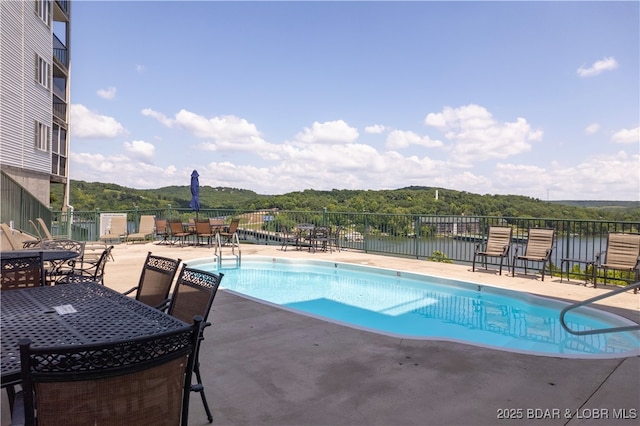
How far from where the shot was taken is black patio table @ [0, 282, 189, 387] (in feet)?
5.12

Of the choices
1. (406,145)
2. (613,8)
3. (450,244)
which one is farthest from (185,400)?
(406,145)

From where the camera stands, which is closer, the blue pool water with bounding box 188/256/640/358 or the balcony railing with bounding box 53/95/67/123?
the blue pool water with bounding box 188/256/640/358

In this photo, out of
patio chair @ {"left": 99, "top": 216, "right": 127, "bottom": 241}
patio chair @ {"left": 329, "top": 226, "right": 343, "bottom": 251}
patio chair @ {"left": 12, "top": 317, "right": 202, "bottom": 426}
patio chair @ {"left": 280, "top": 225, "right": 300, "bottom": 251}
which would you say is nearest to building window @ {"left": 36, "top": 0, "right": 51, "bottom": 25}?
patio chair @ {"left": 99, "top": 216, "right": 127, "bottom": 241}

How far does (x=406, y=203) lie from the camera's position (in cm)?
1217

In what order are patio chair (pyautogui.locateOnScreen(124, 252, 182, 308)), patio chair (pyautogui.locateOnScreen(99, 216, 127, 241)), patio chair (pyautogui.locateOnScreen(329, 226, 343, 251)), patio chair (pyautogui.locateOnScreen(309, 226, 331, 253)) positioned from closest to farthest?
patio chair (pyautogui.locateOnScreen(124, 252, 182, 308))
patio chair (pyautogui.locateOnScreen(309, 226, 331, 253))
patio chair (pyautogui.locateOnScreen(329, 226, 343, 251))
patio chair (pyautogui.locateOnScreen(99, 216, 127, 241))

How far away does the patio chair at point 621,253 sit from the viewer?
6.30 meters

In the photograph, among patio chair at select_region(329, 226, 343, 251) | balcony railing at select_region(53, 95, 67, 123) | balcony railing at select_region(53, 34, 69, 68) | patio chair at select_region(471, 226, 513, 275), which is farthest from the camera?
balcony railing at select_region(53, 95, 67, 123)

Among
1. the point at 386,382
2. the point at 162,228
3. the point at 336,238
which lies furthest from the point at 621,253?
the point at 162,228

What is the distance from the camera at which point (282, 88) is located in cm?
1692

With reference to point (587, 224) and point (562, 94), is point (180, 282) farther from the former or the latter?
point (562, 94)

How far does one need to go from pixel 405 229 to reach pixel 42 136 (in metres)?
14.7

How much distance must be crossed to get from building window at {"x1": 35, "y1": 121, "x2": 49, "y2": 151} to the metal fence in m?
3.50

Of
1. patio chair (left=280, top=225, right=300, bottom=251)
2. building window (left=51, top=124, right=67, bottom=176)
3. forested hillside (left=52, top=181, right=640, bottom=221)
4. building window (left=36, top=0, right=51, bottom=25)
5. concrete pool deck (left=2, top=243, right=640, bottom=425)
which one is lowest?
concrete pool deck (left=2, top=243, right=640, bottom=425)

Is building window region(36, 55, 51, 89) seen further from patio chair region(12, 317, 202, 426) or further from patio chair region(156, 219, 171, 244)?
patio chair region(12, 317, 202, 426)
